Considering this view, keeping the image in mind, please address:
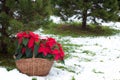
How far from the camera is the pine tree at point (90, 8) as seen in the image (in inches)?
629

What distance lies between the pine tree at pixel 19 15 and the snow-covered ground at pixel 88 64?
942mm

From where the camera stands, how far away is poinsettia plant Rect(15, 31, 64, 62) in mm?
7434

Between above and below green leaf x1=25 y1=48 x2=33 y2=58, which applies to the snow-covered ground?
below

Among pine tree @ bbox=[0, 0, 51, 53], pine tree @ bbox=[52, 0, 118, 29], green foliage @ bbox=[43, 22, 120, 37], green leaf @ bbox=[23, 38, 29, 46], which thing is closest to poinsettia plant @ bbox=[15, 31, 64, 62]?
green leaf @ bbox=[23, 38, 29, 46]

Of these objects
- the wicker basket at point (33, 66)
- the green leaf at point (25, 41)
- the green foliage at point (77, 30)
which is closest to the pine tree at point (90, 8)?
the green foliage at point (77, 30)

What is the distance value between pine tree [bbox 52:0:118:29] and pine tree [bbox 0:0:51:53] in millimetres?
7656

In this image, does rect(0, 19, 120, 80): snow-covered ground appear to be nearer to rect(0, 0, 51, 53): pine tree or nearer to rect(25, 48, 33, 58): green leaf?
rect(25, 48, 33, 58): green leaf

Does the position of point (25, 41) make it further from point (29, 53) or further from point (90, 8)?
point (90, 8)

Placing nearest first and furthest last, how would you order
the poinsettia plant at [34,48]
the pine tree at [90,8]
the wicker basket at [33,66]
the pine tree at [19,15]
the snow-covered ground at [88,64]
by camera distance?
the wicker basket at [33,66] < the poinsettia plant at [34,48] < the snow-covered ground at [88,64] < the pine tree at [19,15] < the pine tree at [90,8]

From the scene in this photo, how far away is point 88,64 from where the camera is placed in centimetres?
956

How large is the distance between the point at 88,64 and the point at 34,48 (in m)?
2.56

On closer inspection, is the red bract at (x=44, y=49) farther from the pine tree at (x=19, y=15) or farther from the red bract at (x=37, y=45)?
the pine tree at (x=19, y=15)

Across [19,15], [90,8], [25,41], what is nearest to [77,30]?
[90,8]

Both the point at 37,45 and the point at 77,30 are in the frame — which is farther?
the point at 77,30
